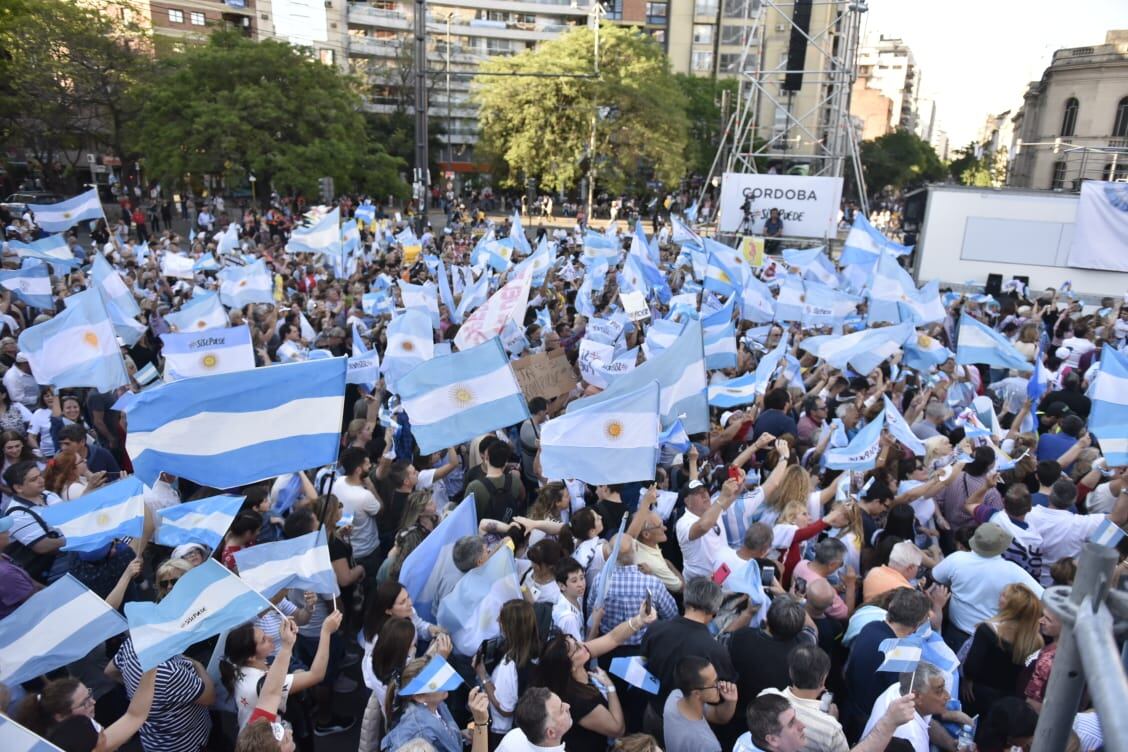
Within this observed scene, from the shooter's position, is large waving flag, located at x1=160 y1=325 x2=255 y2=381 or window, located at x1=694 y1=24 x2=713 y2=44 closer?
large waving flag, located at x1=160 y1=325 x2=255 y2=381

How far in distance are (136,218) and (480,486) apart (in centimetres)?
2769

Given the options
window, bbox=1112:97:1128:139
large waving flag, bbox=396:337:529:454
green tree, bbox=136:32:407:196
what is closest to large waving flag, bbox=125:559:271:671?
large waving flag, bbox=396:337:529:454

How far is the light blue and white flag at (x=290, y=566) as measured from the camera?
4.49m

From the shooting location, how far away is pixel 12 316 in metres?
11.5

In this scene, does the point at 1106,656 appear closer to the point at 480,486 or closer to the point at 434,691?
the point at 434,691

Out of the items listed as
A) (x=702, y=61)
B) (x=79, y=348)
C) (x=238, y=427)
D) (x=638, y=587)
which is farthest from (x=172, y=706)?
(x=702, y=61)

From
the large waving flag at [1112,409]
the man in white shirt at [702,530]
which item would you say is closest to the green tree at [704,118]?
the large waving flag at [1112,409]

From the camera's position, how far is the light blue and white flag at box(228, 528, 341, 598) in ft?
14.7

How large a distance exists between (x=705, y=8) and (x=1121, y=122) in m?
33.3

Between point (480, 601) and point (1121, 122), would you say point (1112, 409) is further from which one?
point (1121, 122)

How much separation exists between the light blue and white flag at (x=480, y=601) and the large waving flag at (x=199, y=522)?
161 centimetres

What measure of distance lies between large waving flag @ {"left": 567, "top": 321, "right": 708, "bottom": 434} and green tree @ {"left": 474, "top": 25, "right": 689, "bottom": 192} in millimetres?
36669

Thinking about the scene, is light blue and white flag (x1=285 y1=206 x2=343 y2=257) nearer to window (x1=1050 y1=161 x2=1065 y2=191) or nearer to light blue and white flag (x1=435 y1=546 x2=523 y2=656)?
light blue and white flag (x1=435 y1=546 x2=523 y2=656)

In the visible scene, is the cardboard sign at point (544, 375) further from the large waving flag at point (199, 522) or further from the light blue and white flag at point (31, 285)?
the light blue and white flag at point (31, 285)
